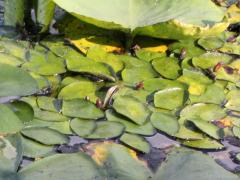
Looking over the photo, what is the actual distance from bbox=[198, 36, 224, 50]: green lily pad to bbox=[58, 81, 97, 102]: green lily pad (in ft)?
2.22

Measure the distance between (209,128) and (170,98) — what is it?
213 mm

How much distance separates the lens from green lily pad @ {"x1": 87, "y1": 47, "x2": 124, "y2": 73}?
2.04 metres

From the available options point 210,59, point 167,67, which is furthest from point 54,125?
point 210,59

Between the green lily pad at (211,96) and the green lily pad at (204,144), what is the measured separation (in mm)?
233

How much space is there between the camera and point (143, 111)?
1.76 meters

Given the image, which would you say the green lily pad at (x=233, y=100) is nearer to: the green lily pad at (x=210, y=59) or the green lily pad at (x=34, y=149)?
the green lily pad at (x=210, y=59)

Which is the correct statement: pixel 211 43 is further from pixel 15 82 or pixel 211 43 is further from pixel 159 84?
pixel 15 82

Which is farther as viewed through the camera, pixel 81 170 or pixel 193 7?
pixel 193 7

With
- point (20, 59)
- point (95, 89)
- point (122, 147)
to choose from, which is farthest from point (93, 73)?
point (122, 147)

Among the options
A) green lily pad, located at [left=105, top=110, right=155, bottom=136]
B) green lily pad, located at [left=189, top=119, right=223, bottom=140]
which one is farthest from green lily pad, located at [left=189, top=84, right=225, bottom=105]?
green lily pad, located at [left=105, top=110, right=155, bottom=136]

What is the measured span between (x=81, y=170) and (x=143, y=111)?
1.43 feet

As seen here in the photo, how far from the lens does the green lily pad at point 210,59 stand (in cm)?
214

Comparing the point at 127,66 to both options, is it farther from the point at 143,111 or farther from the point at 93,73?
the point at 143,111

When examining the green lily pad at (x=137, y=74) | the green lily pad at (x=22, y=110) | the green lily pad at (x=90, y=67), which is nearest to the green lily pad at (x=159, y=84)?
the green lily pad at (x=137, y=74)
